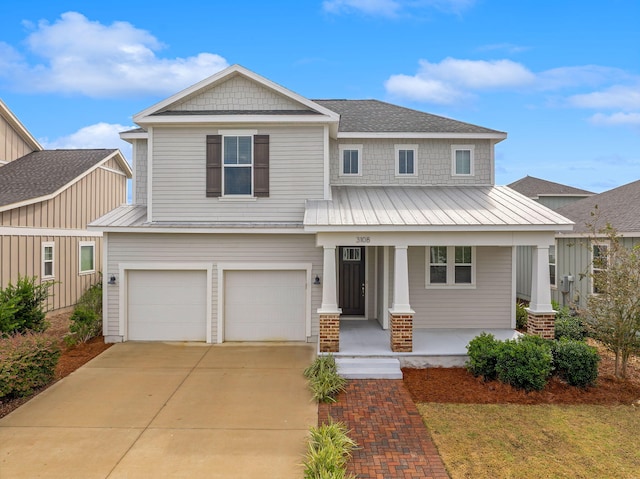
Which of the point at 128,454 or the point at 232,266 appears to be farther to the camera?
the point at 232,266

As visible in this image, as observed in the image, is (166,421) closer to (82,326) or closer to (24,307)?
(24,307)

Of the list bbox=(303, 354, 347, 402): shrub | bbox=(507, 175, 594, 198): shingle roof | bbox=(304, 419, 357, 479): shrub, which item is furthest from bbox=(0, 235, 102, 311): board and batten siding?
bbox=(507, 175, 594, 198): shingle roof

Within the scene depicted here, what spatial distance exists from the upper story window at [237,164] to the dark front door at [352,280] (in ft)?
10.2

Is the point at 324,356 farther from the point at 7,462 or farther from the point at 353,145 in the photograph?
the point at 353,145

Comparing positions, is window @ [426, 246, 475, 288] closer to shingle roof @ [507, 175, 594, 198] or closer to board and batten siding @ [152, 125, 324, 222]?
board and batten siding @ [152, 125, 324, 222]

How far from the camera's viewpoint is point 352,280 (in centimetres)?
1254

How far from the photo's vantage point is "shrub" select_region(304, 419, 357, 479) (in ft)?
16.0

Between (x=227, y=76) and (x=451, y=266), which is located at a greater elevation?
(x=227, y=76)

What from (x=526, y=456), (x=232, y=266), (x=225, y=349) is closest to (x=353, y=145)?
(x=232, y=266)

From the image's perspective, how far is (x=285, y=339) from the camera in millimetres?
11195

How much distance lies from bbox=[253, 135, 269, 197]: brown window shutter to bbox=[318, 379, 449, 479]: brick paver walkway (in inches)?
219

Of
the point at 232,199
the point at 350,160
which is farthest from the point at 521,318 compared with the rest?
the point at 232,199

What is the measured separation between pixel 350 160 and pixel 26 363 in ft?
31.5

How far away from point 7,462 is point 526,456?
692 centimetres
